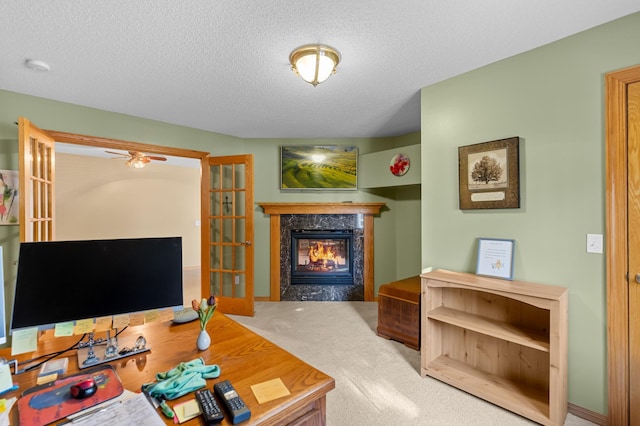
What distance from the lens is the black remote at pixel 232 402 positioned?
2.63 feet

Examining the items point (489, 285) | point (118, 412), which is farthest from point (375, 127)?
point (118, 412)

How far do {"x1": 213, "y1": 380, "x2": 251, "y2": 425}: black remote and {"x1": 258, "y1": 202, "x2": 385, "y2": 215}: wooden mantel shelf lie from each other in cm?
330

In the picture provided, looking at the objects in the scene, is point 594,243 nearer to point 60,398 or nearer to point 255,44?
point 255,44

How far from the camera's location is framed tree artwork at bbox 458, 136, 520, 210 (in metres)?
2.05

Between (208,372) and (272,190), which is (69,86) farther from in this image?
(208,372)

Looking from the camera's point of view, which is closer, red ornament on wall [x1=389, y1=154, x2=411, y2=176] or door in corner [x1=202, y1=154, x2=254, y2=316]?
red ornament on wall [x1=389, y1=154, x2=411, y2=176]

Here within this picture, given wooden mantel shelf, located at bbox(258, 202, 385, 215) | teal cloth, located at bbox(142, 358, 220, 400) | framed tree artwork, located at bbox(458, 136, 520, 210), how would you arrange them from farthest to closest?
wooden mantel shelf, located at bbox(258, 202, 385, 215)
framed tree artwork, located at bbox(458, 136, 520, 210)
teal cloth, located at bbox(142, 358, 220, 400)

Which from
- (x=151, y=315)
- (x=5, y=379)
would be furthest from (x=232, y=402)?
(x=5, y=379)

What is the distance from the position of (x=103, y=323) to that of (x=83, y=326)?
63 millimetres

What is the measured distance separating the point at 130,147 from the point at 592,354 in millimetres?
4482

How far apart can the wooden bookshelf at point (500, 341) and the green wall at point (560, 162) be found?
159 mm

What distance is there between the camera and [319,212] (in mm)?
4199

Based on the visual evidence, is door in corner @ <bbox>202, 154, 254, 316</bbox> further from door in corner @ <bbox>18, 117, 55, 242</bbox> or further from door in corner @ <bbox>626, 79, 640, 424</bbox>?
door in corner @ <bbox>626, 79, 640, 424</bbox>

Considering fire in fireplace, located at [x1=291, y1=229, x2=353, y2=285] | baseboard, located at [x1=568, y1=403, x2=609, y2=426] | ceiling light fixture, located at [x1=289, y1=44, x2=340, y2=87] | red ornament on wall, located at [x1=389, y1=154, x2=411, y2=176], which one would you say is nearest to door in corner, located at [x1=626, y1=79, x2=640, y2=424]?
baseboard, located at [x1=568, y1=403, x2=609, y2=426]
